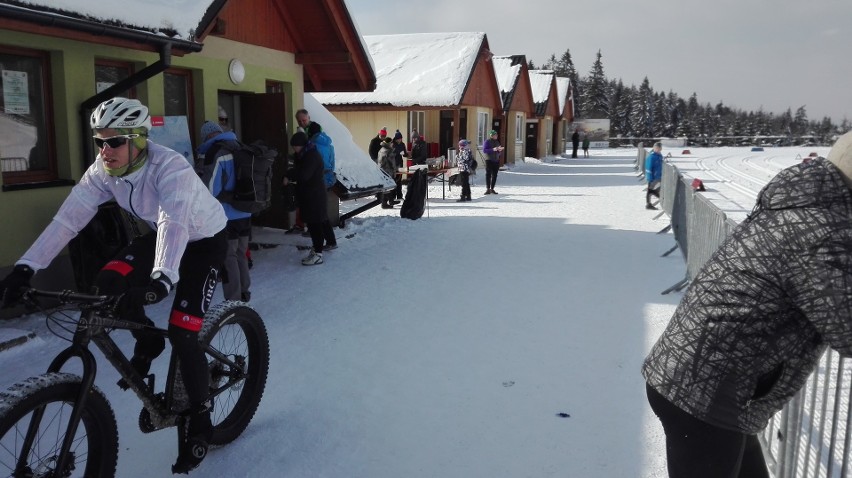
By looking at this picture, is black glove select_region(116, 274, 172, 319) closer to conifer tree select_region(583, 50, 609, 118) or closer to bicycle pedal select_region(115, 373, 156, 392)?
bicycle pedal select_region(115, 373, 156, 392)

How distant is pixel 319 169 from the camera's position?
328 inches

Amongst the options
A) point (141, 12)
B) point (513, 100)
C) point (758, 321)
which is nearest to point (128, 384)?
point (758, 321)

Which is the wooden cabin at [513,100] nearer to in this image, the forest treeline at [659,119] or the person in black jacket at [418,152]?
the person in black jacket at [418,152]

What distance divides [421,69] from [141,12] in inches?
717

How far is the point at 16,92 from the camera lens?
597 cm

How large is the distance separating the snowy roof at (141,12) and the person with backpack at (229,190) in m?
1.23

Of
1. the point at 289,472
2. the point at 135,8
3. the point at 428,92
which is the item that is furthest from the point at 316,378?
the point at 428,92

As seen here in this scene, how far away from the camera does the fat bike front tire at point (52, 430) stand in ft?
7.88

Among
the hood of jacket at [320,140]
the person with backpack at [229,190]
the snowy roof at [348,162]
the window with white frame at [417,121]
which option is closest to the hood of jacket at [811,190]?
the person with backpack at [229,190]

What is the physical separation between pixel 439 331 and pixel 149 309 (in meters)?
2.93

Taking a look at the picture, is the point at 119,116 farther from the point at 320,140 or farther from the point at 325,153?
the point at 325,153

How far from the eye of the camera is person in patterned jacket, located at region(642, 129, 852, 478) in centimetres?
171

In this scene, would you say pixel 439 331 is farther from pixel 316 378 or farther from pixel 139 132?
pixel 139 132

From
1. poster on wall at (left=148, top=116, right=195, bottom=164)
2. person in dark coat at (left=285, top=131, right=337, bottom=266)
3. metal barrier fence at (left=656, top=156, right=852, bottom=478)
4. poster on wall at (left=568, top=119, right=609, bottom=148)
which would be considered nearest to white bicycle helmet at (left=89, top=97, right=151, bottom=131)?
metal barrier fence at (left=656, top=156, right=852, bottom=478)
